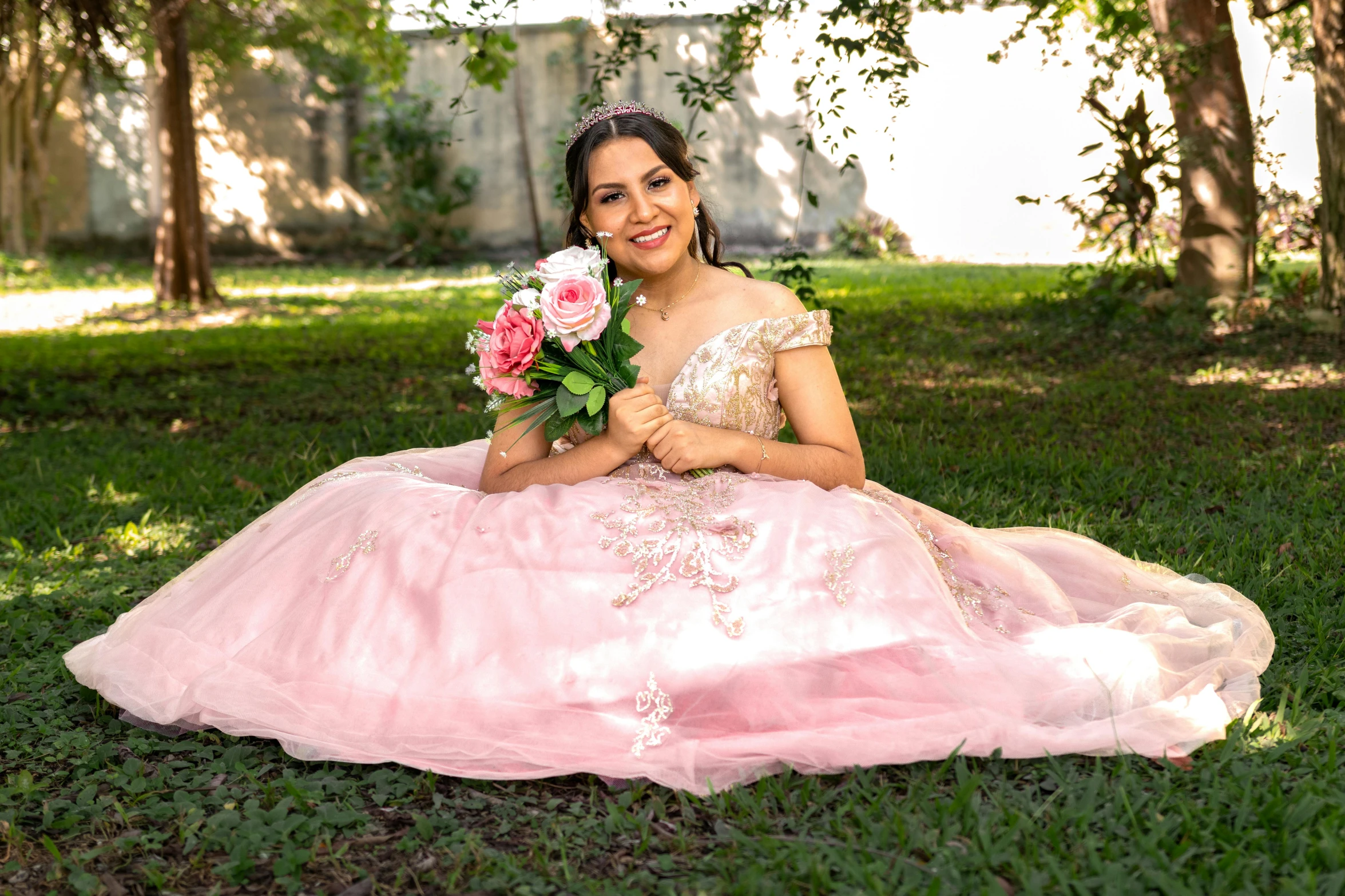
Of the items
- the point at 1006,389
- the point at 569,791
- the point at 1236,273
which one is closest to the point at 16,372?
the point at 1006,389

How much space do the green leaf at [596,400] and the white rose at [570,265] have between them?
29 centimetres

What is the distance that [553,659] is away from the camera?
2.69 m

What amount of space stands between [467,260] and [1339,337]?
43.2ft

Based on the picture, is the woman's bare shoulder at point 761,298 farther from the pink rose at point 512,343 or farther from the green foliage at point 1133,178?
the green foliage at point 1133,178

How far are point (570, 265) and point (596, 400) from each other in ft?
1.15

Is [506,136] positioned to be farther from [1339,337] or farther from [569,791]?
[569,791]

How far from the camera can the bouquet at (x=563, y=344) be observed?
2.93m

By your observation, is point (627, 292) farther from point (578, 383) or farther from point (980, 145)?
point (980, 145)

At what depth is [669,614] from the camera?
106 inches

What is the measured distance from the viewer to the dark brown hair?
3.23 meters

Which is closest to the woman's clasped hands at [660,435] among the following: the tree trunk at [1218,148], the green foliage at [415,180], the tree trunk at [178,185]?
the tree trunk at [1218,148]

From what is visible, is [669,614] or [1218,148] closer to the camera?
[669,614]

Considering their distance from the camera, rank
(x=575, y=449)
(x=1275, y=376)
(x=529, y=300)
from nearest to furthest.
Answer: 1. (x=529, y=300)
2. (x=575, y=449)
3. (x=1275, y=376)

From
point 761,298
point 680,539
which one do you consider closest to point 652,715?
point 680,539
